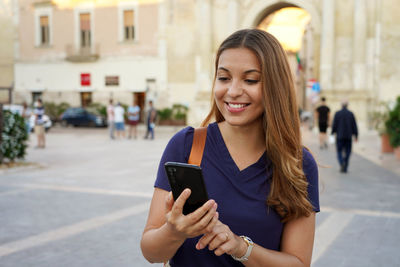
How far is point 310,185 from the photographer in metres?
2.06

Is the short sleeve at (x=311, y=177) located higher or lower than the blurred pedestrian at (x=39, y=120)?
higher

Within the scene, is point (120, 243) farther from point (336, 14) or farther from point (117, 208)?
point (336, 14)

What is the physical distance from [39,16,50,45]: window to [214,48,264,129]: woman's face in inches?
1509

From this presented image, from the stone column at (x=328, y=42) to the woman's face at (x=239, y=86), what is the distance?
2728cm

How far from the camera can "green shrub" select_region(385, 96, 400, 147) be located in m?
14.0

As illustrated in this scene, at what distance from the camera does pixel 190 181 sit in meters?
1.66

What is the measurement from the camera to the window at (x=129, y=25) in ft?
115

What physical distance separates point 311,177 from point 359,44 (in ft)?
91.1

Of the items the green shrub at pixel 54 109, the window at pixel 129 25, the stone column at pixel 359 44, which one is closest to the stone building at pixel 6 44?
the green shrub at pixel 54 109

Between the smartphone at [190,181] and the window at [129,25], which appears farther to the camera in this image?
the window at [129,25]

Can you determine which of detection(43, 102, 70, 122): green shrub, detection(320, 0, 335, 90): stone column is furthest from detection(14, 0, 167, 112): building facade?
detection(320, 0, 335, 90): stone column

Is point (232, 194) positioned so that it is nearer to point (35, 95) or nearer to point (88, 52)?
point (88, 52)

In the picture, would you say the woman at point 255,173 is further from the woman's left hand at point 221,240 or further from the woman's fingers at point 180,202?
the woman's fingers at point 180,202

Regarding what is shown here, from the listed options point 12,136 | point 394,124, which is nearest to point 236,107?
point 12,136
